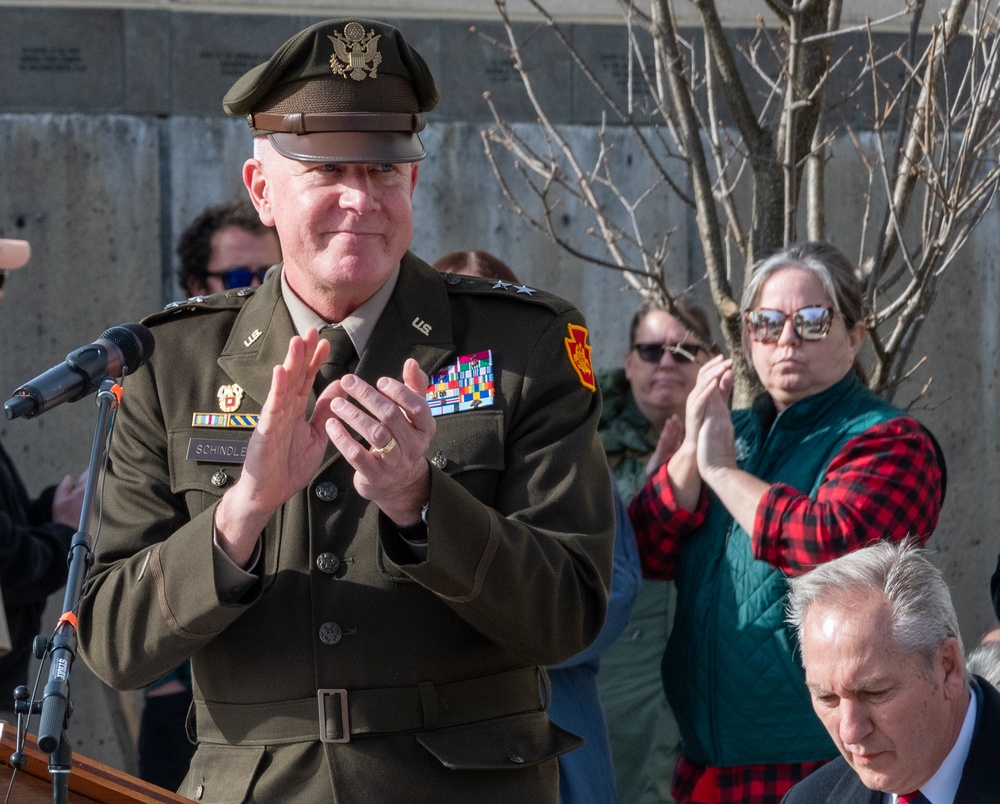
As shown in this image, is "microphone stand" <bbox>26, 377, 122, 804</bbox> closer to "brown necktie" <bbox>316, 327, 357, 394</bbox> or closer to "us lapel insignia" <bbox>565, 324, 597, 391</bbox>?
"brown necktie" <bbox>316, 327, 357, 394</bbox>

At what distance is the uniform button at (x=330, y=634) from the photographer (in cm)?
229

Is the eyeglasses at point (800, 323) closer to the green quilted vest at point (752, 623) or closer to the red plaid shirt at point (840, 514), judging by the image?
the green quilted vest at point (752, 623)

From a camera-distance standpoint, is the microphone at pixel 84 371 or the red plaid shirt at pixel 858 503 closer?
the microphone at pixel 84 371

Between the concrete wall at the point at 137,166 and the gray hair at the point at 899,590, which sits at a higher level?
the concrete wall at the point at 137,166

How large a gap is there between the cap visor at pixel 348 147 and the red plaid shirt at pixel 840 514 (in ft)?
4.91

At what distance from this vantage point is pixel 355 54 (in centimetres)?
252

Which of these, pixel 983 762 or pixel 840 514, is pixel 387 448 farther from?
pixel 840 514

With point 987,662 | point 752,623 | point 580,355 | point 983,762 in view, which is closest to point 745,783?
point 752,623

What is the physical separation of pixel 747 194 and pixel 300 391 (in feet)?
14.2

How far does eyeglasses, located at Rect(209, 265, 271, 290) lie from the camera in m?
4.65

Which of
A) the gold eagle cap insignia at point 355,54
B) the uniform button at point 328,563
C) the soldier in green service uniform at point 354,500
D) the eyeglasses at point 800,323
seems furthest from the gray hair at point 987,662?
the gold eagle cap insignia at point 355,54

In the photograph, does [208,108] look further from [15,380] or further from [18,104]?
[15,380]

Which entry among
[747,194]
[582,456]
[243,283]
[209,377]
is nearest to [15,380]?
[243,283]

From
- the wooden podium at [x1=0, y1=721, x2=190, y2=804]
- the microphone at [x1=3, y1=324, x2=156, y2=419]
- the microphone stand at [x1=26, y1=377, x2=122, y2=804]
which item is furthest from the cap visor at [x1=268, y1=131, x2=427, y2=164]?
the wooden podium at [x1=0, y1=721, x2=190, y2=804]
